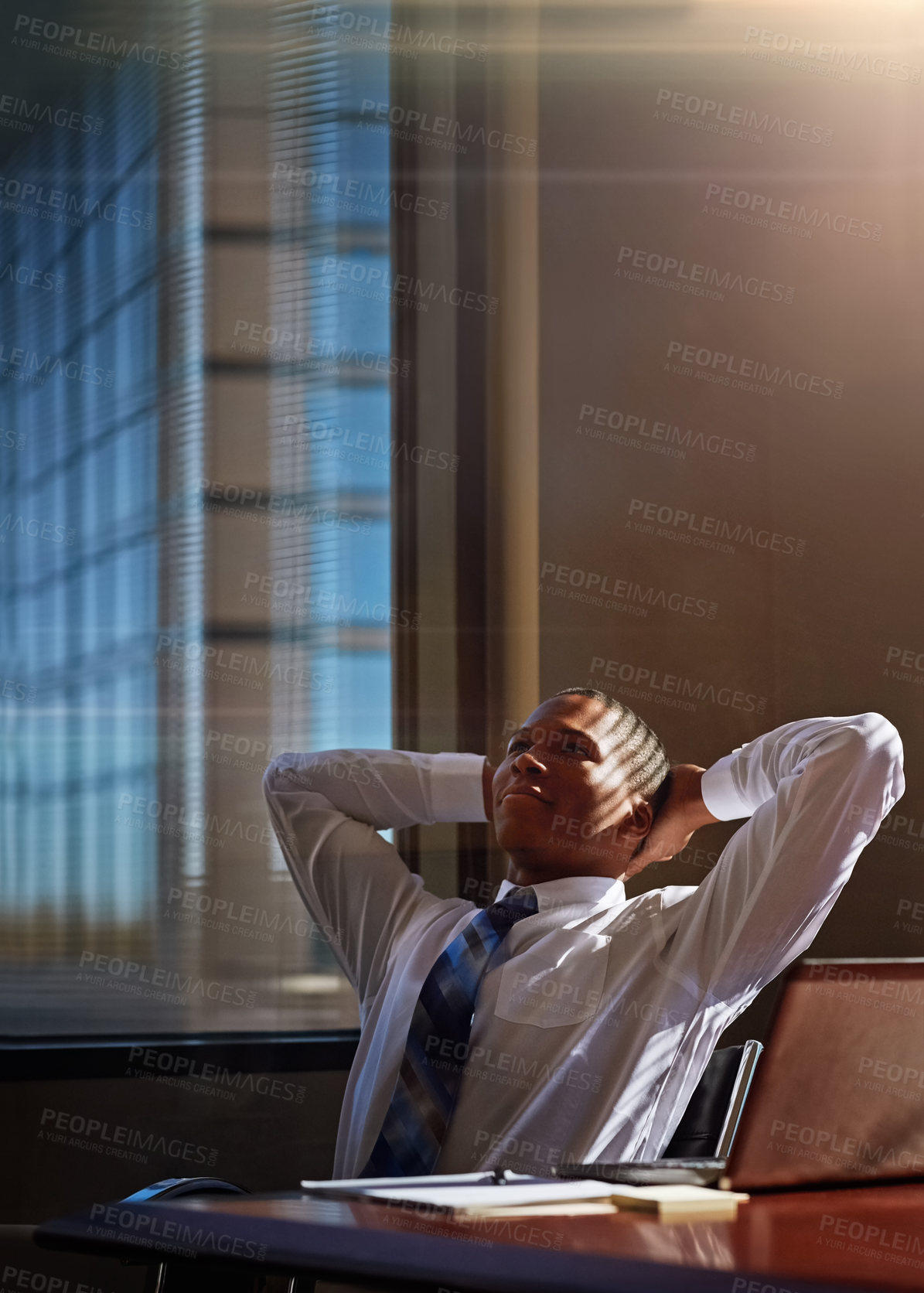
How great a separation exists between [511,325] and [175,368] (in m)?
0.76

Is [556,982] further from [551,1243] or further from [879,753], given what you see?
[551,1243]

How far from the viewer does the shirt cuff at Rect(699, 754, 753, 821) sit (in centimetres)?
186

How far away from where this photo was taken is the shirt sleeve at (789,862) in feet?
5.33

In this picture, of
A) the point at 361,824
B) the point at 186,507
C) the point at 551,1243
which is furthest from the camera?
the point at 186,507

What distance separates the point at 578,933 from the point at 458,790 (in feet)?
1.29

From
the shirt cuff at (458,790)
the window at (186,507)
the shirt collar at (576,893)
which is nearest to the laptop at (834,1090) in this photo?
the shirt collar at (576,893)

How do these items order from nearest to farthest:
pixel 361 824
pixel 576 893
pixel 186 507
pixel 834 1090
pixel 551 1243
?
pixel 551 1243 → pixel 834 1090 → pixel 576 893 → pixel 361 824 → pixel 186 507

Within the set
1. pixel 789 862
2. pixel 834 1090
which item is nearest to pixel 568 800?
pixel 789 862

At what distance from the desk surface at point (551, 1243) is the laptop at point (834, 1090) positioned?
4 centimetres

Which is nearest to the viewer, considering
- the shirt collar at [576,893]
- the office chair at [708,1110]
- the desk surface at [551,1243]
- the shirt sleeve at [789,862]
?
the desk surface at [551,1243]

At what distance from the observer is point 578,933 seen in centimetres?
178

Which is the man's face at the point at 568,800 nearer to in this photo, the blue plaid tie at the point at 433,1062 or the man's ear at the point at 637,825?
the man's ear at the point at 637,825

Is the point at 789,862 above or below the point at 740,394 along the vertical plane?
below

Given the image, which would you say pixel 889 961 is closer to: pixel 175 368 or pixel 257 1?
pixel 175 368
